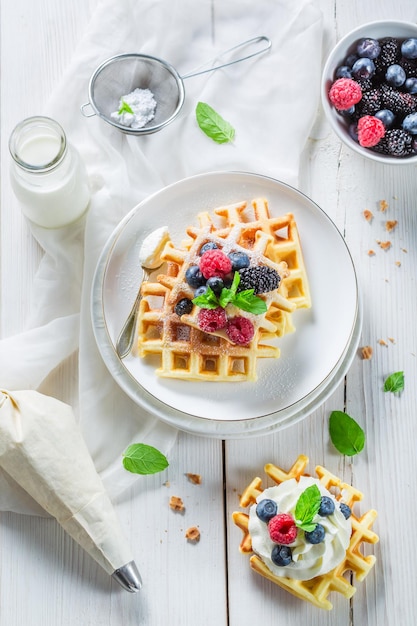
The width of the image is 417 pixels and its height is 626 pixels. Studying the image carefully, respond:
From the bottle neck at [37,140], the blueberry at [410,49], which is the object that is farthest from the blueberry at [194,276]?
the blueberry at [410,49]

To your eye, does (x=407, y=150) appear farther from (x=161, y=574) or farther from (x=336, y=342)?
(x=161, y=574)

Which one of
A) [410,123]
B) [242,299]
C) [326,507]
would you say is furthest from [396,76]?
[326,507]

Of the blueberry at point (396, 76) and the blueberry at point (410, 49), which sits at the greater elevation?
the blueberry at point (410, 49)

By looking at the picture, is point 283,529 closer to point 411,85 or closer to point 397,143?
point 397,143

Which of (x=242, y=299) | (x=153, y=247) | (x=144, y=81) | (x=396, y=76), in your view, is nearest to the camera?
(x=242, y=299)

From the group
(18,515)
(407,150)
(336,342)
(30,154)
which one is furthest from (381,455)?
(30,154)

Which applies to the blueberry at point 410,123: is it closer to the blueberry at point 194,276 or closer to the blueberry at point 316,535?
the blueberry at point 194,276
